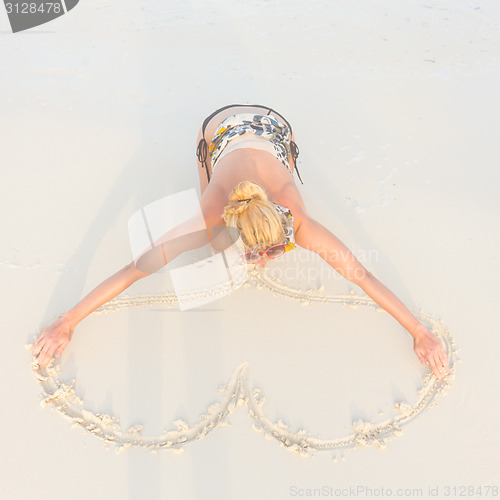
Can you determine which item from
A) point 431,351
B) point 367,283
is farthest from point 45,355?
point 431,351

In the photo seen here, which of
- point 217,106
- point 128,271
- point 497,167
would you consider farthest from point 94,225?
point 497,167

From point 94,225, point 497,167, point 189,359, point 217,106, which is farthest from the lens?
point 217,106

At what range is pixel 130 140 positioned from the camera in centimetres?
392

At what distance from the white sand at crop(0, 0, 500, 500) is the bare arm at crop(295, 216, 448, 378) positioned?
0.12 m

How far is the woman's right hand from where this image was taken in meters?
2.48

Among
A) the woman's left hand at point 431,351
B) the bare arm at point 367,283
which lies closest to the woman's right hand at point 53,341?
the bare arm at point 367,283

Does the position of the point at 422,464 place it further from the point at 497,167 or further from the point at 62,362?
the point at 497,167

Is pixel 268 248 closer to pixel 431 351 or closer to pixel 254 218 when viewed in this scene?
pixel 254 218

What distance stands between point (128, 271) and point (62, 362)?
26.2 inches

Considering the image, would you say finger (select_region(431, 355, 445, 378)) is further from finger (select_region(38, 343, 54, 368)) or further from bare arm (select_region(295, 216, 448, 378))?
finger (select_region(38, 343, 54, 368))

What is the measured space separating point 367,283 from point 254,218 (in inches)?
32.7

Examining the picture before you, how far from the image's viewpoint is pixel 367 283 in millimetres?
2471

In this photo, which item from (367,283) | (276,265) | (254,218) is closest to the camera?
(254,218)

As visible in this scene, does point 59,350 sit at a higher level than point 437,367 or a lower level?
higher
